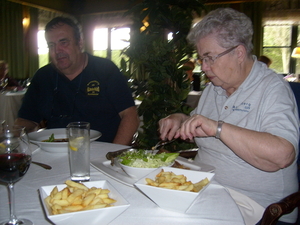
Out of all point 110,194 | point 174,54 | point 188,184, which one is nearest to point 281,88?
point 188,184

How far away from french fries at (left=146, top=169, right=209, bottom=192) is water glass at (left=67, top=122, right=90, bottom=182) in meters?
0.28

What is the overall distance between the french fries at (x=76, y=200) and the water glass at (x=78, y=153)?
0.25 metres

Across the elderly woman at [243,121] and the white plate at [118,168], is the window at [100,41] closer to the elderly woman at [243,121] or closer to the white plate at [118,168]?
the elderly woman at [243,121]

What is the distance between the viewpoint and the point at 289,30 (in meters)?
7.52

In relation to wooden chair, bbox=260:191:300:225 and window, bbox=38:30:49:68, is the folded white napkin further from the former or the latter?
window, bbox=38:30:49:68

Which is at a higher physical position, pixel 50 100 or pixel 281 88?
pixel 281 88

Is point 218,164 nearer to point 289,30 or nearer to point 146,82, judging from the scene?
point 146,82

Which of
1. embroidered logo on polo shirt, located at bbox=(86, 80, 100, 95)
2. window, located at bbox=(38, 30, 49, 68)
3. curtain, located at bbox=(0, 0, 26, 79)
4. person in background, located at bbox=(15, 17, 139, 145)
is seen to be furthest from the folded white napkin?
window, located at bbox=(38, 30, 49, 68)

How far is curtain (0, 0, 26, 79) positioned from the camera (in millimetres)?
7676

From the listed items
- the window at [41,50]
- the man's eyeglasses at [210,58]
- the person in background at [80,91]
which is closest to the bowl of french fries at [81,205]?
the man's eyeglasses at [210,58]

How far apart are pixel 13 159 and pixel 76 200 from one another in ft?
0.67

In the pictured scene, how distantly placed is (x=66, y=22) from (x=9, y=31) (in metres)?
6.87

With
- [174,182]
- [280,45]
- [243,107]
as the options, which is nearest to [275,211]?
[174,182]

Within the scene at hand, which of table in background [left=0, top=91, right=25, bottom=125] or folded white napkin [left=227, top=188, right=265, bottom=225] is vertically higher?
folded white napkin [left=227, top=188, right=265, bottom=225]
